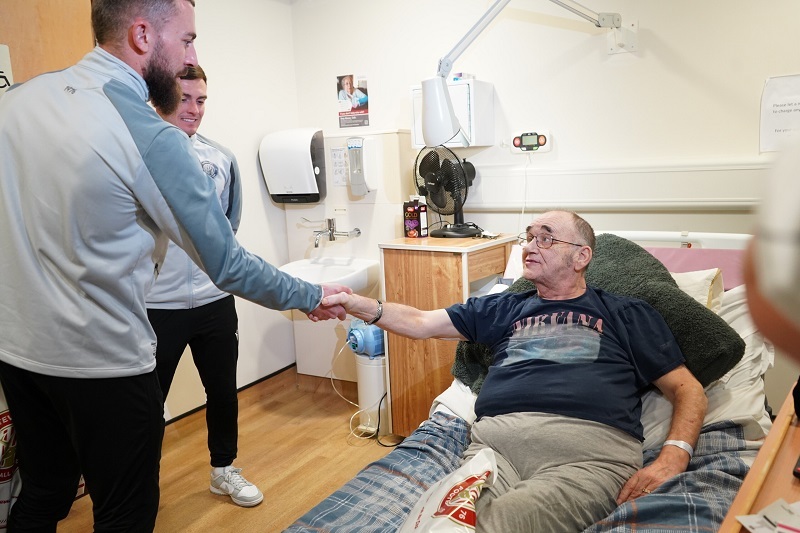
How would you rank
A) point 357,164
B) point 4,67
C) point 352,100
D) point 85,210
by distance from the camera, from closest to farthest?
1. point 85,210
2. point 4,67
3. point 357,164
4. point 352,100

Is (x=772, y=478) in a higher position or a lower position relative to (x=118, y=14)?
lower

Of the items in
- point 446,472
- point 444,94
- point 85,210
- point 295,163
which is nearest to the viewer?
point 85,210

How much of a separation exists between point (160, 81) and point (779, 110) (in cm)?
239

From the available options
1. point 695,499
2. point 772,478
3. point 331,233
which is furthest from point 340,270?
point 772,478

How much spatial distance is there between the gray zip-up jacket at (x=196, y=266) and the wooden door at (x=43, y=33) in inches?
25.6

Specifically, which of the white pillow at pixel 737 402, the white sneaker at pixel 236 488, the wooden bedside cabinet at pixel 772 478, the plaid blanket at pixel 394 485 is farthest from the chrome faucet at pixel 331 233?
the wooden bedside cabinet at pixel 772 478

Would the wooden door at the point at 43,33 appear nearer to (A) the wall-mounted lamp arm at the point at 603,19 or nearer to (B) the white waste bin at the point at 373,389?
(B) the white waste bin at the point at 373,389

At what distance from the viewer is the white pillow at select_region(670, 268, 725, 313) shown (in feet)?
6.87

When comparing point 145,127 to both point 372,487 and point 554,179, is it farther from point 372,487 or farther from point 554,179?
point 554,179

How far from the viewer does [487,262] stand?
116 inches

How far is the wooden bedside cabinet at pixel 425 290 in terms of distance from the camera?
2791 millimetres

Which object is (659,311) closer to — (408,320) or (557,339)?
(557,339)

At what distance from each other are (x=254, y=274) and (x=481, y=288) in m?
1.79

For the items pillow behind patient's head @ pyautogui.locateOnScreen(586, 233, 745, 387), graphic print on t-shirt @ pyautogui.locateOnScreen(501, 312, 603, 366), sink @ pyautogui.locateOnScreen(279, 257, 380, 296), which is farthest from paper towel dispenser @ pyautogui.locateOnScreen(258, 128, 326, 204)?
graphic print on t-shirt @ pyautogui.locateOnScreen(501, 312, 603, 366)
